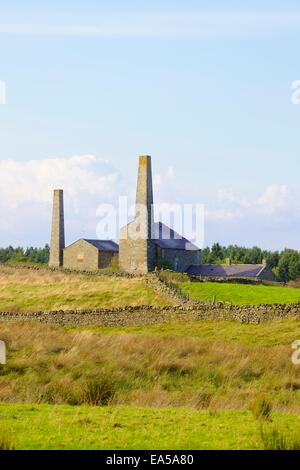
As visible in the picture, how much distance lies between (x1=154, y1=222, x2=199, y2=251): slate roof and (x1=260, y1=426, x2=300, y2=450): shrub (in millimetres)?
61671

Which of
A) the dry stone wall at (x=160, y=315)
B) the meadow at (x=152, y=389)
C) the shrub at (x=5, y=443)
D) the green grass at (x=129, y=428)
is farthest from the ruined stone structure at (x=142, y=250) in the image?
the shrub at (x=5, y=443)

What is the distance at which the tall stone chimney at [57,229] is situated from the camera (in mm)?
81062

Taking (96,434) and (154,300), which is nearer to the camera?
(96,434)

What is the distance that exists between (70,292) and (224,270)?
31.9 metres

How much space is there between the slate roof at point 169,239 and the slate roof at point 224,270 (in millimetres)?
2078

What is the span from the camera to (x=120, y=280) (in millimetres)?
57188

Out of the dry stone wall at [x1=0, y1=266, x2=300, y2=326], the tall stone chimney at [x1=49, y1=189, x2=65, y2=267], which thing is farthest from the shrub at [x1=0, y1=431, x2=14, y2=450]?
the tall stone chimney at [x1=49, y1=189, x2=65, y2=267]

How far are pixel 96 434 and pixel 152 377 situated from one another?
8290 millimetres

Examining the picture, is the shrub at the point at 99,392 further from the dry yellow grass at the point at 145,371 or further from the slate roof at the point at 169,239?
the slate roof at the point at 169,239

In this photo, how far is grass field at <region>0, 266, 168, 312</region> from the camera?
48162 mm

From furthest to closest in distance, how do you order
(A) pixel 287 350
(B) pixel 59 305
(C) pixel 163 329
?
(B) pixel 59 305
(C) pixel 163 329
(A) pixel 287 350
